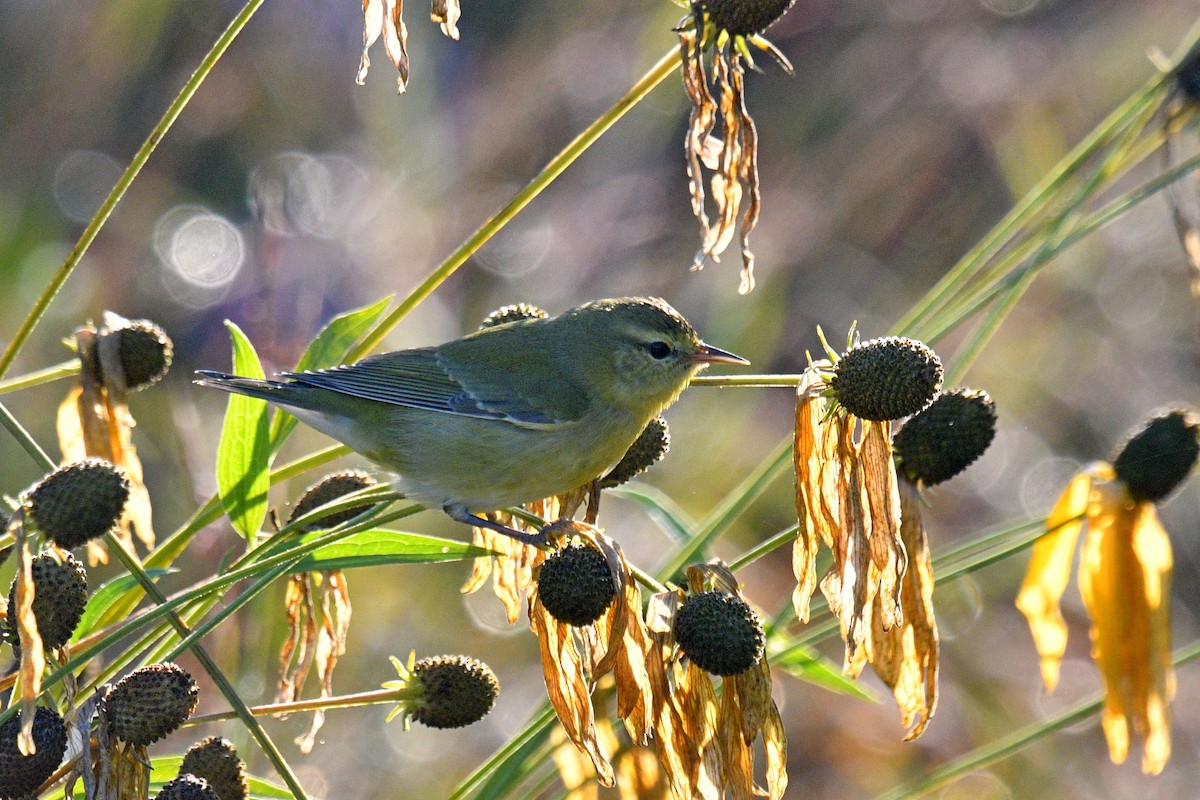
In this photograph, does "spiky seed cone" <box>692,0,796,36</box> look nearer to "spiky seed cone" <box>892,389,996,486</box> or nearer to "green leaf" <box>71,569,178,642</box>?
"spiky seed cone" <box>892,389,996,486</box>

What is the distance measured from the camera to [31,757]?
193cm

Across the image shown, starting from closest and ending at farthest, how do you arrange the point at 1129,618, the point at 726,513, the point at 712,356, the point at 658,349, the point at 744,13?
the point at 744,13
the point at 726,513
the point at 1129,618
the point at 712,356
the point at 658,349

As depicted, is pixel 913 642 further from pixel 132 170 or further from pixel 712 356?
pixel 132 170

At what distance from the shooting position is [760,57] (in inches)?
266

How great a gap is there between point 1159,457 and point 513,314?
149 cm

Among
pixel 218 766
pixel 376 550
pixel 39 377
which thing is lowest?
pixel 218 766

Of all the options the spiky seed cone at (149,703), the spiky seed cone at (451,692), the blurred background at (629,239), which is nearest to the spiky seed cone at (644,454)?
the spiky seed cone at (451,692)

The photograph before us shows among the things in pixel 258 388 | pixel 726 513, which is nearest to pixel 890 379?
pixel 726 513

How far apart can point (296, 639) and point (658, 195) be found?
15.1 feet

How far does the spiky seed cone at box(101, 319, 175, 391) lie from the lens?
2.68m

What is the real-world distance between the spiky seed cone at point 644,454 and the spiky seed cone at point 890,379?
0.92m

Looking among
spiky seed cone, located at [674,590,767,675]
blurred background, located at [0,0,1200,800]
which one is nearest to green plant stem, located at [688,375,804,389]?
spiky seed cone, located at [674,590,767,675]

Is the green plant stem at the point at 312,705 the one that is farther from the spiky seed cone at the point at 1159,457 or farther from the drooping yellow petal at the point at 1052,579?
the spiky seed cone at the point at 1159,457

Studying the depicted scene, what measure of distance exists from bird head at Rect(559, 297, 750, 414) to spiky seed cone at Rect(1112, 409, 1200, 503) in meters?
1.04
